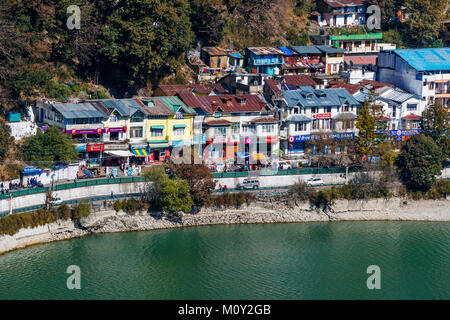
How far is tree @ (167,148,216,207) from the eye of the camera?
58.7 meters

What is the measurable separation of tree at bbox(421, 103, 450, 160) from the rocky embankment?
4.93 metres

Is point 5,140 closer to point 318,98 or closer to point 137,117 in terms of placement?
point 137,117

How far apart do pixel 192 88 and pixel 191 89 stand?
0.18 metres

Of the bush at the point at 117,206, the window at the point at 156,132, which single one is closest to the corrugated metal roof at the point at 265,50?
the window at the point at 156,132

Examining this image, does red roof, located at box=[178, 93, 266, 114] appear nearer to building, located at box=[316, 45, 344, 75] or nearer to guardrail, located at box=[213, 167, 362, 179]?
guardrail, located at box=[213, 167, 362, 179]

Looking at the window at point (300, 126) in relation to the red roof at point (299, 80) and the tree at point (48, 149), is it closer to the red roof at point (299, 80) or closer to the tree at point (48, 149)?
the red roof at point (299, 80)

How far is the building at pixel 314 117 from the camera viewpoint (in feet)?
220

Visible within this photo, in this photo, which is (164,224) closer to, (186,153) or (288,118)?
(186,153)

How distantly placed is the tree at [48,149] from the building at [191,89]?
12.2 meters

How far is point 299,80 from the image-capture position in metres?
73.1

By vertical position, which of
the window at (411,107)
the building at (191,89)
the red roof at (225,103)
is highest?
the building at (191,89)

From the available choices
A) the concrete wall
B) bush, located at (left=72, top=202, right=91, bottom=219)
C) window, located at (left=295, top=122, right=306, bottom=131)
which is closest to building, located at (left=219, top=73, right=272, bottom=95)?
window, located at (left=295, top=122, right=306, bottom=131)

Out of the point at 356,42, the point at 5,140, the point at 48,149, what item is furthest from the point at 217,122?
the point at 356,42

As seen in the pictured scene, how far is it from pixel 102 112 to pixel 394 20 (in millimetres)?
39914
